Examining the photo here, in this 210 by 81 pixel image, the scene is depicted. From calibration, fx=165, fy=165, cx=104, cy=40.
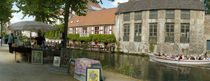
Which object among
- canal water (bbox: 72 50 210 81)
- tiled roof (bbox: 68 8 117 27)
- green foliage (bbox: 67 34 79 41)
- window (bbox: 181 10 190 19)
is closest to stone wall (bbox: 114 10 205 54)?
window (bbox: 181 10 190 19)

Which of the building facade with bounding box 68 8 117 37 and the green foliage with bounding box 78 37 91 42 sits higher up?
the building facade with bounding box 68 8 117 37

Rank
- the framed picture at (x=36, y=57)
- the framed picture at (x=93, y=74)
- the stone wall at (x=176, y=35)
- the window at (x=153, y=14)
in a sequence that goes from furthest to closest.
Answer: the window at (x=153, y=14)
the stone wall at (x=176, y=35)
the framed picture at (x=36, y=57)
the framed picture at (x=93, y=74)

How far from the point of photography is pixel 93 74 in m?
6.28

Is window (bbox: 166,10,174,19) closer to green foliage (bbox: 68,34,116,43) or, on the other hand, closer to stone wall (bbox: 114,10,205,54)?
stone wall (bbox: 114,10,205,54)

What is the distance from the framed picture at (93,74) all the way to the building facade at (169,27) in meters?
21.1

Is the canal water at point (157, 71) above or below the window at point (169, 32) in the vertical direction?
below

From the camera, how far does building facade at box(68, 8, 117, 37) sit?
110 feet

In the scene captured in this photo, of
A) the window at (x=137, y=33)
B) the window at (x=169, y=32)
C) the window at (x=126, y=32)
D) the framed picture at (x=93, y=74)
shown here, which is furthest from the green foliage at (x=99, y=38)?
the framed picture at (x=93, y=74)

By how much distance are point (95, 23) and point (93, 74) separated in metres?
30.0

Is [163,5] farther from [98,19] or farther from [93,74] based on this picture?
[93,74]

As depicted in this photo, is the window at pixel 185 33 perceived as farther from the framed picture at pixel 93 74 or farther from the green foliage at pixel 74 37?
the green foliage at pixel 74 37

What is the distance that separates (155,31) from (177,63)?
26.6 feet

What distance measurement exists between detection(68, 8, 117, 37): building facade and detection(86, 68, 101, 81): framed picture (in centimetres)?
2628

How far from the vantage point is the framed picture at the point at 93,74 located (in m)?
6.26
